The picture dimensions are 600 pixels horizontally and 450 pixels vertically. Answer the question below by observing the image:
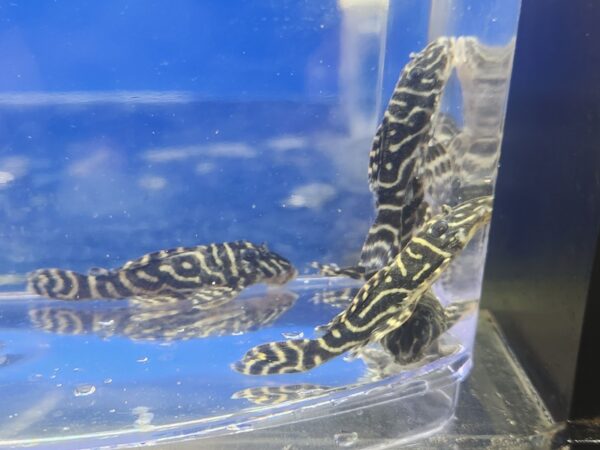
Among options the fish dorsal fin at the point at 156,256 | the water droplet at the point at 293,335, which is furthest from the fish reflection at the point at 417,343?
the fish dorsal fin at the point at 156,256

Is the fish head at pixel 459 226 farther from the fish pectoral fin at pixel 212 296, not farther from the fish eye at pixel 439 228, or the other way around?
the fish pectoral fin at pixel 212 296

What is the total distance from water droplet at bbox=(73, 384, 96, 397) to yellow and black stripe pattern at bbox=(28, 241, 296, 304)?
774mm

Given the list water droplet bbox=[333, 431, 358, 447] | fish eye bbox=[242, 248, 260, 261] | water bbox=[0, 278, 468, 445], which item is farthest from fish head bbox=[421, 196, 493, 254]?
fish eye bbox=[242, 248, 260, 261]

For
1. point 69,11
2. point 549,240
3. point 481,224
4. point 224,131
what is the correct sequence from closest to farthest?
point 481,224 < point 549,240 < point 69,11 < point 224,131

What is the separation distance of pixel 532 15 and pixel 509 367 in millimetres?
1355

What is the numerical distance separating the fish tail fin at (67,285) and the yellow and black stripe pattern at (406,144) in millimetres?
1344

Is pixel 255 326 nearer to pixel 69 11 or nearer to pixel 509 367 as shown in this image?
pixel 509 367

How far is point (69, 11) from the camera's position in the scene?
8.17ft

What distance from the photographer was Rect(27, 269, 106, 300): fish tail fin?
105 inches

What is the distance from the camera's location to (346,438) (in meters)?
1.86

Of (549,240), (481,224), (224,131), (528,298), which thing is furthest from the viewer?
(224,131)

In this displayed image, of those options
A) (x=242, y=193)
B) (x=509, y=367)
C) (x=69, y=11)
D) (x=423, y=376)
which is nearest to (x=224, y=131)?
(x=242, y=193)

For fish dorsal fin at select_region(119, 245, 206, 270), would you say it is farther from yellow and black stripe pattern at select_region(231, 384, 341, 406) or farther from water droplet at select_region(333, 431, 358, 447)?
water droplet at select_region(333, 431, 358, 447)

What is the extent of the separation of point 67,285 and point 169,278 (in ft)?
1.56
